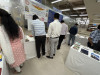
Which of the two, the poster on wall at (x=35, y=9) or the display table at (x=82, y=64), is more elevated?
the poster on wall at (x=35, y=9)

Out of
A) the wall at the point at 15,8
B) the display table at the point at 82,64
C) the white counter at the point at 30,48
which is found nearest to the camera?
the display table at the point at 82,64

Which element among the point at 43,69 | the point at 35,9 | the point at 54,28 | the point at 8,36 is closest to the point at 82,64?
the point at 43,69

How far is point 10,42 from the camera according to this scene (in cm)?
86

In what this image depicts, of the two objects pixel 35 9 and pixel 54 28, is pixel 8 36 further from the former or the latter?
pixel 35 9

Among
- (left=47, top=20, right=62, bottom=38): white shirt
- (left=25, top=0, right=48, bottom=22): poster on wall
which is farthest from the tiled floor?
(left=25, top=0, right=48, bottom=22): poster on wall

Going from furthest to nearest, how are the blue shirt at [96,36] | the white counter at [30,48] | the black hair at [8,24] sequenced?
the blue shirt at [96,36], the white counter at [30,48], the black hair at [8,24]

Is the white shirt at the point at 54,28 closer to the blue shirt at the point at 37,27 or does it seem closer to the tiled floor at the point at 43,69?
the blue shirt at the point at 37,27

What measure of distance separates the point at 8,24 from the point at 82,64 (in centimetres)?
166

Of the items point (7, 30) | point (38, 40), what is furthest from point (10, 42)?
point (38, 40)

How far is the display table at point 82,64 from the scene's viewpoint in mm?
1067

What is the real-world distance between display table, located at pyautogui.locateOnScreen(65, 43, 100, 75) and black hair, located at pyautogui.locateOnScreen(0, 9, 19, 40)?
1.36 metres

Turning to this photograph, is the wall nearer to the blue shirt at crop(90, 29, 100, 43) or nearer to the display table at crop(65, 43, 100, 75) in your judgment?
the display table at crop(65, 43, 100, 75)

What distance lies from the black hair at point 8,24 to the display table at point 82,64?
1.36 metres

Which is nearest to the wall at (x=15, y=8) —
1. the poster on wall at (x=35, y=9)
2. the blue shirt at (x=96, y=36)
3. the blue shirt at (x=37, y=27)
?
the poster on wall at (x=35, y=9)
